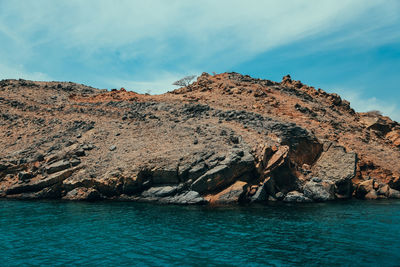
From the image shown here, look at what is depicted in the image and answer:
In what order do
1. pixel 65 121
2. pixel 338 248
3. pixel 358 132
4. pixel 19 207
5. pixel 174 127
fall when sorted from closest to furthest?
pixel 338 248
pixel 19 207
pixel 174 127
pixel 65 121
pixel 358 132

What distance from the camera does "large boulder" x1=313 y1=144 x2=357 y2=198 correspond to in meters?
30.9

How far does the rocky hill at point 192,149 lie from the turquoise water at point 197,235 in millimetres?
3164

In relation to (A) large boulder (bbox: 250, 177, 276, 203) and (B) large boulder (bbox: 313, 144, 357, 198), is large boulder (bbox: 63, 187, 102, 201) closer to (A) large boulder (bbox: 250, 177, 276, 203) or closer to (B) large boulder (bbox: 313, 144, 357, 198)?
(A) large boulder (bbox: 250, 177, 276, 203)

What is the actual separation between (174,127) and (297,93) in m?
29.6

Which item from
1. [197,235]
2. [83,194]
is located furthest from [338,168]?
[83,194]

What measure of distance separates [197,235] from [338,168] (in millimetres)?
21389

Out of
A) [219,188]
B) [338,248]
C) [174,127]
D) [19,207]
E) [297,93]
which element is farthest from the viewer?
[297,93]

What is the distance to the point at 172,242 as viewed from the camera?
16.6 meters

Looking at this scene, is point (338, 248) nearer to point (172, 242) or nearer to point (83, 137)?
point (172, 242)

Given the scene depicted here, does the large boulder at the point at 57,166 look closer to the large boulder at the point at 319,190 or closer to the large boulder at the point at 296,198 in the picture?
the large boulder at the point at 296,198

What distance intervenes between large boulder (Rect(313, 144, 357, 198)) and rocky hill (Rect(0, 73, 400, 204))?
0.11 meters

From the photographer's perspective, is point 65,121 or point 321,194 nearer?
point 321,194

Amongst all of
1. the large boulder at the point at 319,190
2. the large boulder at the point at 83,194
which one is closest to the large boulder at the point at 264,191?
the large boulder at the point at 319,190

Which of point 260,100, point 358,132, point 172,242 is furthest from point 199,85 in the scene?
point 172,242
